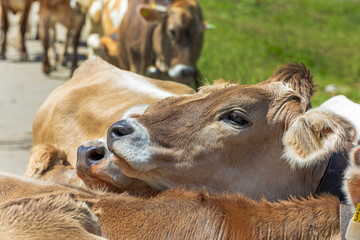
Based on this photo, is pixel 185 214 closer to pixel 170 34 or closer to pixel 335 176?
pixel 335 176

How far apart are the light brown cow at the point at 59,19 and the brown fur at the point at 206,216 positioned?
9222 mm

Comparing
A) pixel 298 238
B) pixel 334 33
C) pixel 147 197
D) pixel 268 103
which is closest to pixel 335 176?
pixel 268 103

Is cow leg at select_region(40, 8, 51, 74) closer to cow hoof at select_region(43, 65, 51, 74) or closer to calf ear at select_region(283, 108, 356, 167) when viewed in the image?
cow hoof at select_region(43, 65, 51, 74)

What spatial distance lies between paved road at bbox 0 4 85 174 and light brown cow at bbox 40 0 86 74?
14.5 inches

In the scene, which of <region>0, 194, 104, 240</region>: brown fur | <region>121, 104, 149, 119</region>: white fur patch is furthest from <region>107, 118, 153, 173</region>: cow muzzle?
<region>121, 104, 149, 119</region>: white fur patch

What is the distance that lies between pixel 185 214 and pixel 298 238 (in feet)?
1.53

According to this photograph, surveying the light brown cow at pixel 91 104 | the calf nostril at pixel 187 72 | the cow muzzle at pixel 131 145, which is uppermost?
the cow muzzle at pixel 131 145

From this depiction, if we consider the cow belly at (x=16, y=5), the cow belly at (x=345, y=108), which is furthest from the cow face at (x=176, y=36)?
the cow belly at (x=16, y=5)

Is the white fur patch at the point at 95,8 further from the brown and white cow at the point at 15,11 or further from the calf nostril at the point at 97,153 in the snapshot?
the calf nostril at the point at 97,153

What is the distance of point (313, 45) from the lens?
14.4 metres

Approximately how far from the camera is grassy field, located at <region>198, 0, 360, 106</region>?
1036 cm

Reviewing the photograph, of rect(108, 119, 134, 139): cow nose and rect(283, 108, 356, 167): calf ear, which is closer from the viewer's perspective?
rect(283, 108, 356, 167): calf ear

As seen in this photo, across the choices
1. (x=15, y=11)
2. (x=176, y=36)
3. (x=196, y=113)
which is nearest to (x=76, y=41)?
(x=15, y=11)

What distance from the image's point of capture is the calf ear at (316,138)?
283 centimetres
